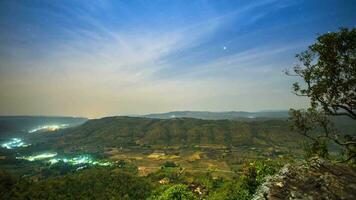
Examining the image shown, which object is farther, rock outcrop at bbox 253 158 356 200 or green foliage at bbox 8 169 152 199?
green foliage at bbox 8 169 152 199

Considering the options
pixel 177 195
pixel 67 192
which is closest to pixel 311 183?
pixel 177 195

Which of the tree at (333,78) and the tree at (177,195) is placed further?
the tree at (177,195)

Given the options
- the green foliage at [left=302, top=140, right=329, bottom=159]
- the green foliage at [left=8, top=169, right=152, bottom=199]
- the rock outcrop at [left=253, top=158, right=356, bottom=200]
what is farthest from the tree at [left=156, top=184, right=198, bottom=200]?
the green foliage at [left=8, top=169, right=152, bottom=199]

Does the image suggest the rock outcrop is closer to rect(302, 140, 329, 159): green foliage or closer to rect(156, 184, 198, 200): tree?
rect(302, 140, 329, 159): green foliage

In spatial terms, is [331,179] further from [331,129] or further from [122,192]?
[122,192]

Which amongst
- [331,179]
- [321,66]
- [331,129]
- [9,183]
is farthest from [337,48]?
[9,183]

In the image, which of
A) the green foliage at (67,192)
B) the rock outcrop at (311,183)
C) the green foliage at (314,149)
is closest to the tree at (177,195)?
the green foliage at (314,149)

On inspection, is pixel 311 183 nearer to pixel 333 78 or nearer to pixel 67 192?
pixel 333 78

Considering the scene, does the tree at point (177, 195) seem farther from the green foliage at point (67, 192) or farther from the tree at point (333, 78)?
the green foliage at point (67, 192)
